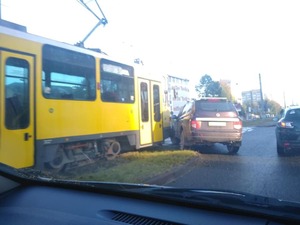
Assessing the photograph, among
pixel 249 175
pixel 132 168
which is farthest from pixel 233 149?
pixel 132 168

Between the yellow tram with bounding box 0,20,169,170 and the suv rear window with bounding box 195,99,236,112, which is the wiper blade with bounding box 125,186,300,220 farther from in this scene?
the suv rear window with bounding box 195,99,236,112

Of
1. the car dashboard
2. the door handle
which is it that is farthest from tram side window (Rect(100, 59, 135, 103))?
the car dashboard

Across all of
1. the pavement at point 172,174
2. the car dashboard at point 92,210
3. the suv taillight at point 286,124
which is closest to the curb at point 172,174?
the pavement at point 172,174

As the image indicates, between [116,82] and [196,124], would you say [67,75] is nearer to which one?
[116,82]

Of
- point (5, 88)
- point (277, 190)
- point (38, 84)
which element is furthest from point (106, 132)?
point (277, 190)

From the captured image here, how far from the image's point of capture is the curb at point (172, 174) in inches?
310

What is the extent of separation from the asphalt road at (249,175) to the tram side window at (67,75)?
3.26 m

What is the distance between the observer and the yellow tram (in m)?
7.68

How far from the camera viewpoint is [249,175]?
8422 millimetres

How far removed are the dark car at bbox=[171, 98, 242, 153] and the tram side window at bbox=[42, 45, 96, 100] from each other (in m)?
3.87

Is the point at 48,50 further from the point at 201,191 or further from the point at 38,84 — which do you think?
the point at 201,191

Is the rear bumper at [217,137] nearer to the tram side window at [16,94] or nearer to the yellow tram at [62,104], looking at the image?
the yellow tram at [62,104]

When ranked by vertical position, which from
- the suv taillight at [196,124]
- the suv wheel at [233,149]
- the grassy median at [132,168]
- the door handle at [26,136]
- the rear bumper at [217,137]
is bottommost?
the grassy median at [132,168]

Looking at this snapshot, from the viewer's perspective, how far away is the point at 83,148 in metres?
10.2
